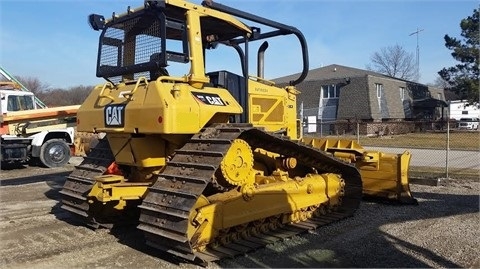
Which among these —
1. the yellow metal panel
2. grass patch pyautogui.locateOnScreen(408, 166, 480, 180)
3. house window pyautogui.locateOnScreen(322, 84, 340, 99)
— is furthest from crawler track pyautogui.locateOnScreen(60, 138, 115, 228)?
house window pyautogui.locateOnScreen(322, 84, 340, 99)

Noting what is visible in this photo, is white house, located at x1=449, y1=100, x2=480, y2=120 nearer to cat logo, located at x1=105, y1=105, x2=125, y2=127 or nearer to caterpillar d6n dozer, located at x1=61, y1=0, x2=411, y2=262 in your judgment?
caterpillar d6n dozer, located at x1=61, y1=0, x2=411, y2=262

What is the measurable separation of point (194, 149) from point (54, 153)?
12.5m

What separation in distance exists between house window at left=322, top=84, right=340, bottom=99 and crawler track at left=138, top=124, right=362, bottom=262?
124ft

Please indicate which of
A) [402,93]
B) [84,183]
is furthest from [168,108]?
[402,93]

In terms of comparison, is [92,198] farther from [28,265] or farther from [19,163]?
[19,163]

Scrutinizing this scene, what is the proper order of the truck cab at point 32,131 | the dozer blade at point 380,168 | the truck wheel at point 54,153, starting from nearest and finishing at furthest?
1. the dozer blade at point 380,168
2. the truck cab at point 32,131
3. the truck wheel at point 54,153

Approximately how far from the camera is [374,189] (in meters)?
8.65

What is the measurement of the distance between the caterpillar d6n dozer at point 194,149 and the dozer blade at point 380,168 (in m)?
0.77

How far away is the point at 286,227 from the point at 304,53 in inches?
108

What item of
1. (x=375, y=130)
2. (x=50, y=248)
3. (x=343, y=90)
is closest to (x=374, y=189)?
(x=50, y=248)

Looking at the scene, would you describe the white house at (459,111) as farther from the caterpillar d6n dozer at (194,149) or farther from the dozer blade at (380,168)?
the caterpillar d6n dozer at (194,149)

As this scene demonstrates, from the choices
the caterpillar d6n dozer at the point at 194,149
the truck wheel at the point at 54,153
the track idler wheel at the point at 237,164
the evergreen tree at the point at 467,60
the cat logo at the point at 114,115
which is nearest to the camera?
the caterpillar d6n dozer at the point at 194,149

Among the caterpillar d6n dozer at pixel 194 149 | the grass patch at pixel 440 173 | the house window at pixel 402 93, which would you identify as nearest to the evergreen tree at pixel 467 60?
the house window at pixel 402 93

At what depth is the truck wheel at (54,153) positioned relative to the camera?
16.1 metres
